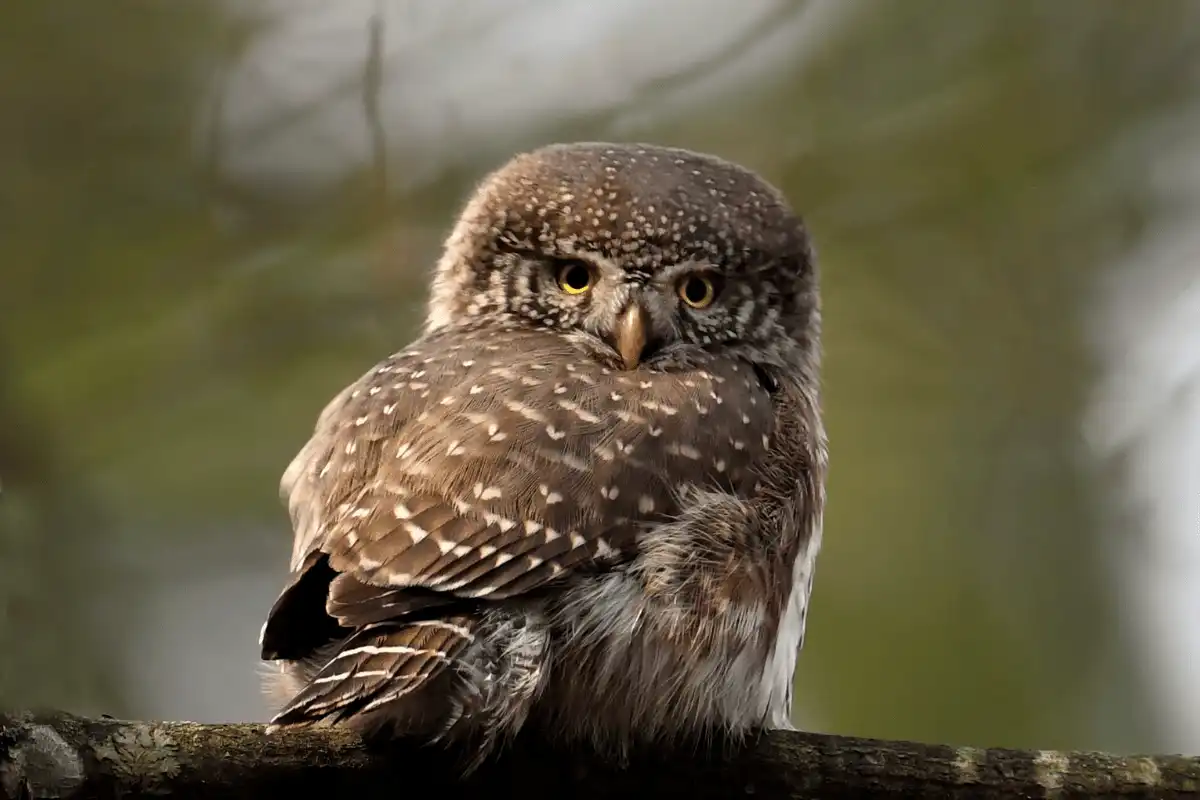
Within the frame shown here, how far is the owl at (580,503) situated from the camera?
110 inches

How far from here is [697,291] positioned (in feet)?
13.4

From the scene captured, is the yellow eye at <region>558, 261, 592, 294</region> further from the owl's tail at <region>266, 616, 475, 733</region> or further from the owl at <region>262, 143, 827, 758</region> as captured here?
the owl's tail at <region>266, 616, 475, 733</region>

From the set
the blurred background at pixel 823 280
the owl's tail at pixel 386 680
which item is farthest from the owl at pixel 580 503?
the blurred background at pixel 823 280

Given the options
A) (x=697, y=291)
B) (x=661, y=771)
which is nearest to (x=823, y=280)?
(x=697, y=291)

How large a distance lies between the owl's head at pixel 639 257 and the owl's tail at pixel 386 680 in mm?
1164

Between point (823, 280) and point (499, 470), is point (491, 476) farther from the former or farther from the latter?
point (823, 280)

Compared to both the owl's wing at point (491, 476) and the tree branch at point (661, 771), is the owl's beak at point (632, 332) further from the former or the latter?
the tree branch at point (661, 771)

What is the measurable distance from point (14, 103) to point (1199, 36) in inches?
193

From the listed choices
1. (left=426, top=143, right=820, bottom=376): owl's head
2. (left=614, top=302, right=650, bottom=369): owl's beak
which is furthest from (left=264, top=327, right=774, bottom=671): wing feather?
(left=426, top=143, right=820, bottom=376): owl's head

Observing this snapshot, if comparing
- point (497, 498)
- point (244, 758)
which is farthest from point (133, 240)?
point (244, 758)

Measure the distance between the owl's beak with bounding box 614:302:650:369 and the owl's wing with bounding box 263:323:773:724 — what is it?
0.39 ft

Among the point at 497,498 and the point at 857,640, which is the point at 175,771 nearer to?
the point at 497,498

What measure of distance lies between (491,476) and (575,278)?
1.21m

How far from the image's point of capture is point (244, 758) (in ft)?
8.17
